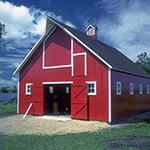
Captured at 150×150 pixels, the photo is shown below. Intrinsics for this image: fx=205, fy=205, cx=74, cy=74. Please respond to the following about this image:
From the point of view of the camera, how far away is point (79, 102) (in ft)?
42.1

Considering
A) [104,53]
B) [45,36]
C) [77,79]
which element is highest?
[45,36]

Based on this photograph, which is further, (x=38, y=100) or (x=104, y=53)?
(x=38, y=100)

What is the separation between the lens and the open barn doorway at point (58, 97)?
1739 centimetres

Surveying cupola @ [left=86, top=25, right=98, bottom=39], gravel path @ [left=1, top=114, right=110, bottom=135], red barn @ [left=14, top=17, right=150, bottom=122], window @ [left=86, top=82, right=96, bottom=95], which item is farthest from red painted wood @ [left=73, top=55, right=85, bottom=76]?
cupola @ [left=86, top=25, right=98, bottom=39]

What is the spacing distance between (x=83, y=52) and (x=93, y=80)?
192 centimetres

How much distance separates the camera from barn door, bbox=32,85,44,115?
14.9 metres

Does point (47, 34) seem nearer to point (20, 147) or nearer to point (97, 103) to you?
point (97, 103)

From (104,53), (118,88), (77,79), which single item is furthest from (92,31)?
(118,88)

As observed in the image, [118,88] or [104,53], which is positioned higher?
[104,53]

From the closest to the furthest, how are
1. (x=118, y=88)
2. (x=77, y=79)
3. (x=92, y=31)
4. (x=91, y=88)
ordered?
(x=91, y=88) → (x=118, y=88) → (x=77, y=79) → (x=92, y=31)

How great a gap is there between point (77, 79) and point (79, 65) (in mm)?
914

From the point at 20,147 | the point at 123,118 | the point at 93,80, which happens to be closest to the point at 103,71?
the point at 93,80

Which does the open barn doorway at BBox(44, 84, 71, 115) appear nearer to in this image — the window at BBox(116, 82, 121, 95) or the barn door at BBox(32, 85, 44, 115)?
the barn door at BBox(32, 85, 44, 115)

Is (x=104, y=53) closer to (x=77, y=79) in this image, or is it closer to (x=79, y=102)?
(x=77, y=79)
